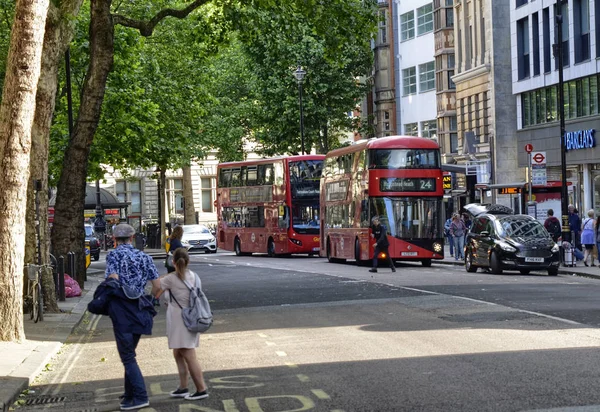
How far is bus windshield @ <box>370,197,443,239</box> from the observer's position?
4250 cm

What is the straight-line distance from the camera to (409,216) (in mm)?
42844

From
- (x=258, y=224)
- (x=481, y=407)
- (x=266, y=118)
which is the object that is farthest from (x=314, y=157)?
(x=481, y=407)

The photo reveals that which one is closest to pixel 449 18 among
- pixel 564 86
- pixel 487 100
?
pixel 487 100

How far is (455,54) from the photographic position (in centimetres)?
6731

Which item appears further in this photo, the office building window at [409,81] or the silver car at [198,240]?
the office building window at [409,81]

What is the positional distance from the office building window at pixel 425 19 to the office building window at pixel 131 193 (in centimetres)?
3529

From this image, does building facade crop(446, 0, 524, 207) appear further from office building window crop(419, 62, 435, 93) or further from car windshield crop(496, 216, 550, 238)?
A: car windshield crop(496, 216, 550, 238)

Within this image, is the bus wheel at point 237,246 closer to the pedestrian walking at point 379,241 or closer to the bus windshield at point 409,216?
the bus windshield at point 409,216

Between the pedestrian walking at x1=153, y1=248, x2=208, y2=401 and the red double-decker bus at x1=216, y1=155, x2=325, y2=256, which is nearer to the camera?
the pedestrian walking at x1=153, y1=248, x2=208, y2=401

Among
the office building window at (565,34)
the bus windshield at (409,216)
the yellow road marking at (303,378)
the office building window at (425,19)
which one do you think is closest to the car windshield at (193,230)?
the office building window at (425,19)

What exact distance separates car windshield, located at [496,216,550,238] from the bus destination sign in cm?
652

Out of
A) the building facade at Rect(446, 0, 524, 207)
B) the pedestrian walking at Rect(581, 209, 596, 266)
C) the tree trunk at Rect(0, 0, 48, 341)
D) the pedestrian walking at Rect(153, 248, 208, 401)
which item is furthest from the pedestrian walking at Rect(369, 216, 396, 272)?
the pedestrian walking at Rect(153, 248, 208, 401)

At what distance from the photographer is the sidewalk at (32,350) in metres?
13.9

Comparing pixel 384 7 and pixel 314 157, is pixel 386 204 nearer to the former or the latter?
pixel 314 157
